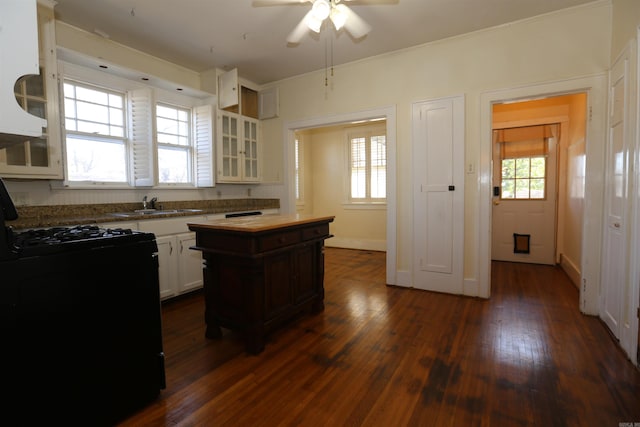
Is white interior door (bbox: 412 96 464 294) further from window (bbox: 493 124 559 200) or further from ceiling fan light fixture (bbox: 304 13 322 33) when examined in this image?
window (bbox: 493 124 559 200)

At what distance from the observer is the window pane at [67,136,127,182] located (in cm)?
321

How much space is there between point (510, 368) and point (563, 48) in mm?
2991

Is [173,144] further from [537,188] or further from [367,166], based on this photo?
[537,188]

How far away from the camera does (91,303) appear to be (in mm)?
1487

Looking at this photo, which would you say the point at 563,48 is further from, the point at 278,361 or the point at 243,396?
the point at 243,396

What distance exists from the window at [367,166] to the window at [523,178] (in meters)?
2.09

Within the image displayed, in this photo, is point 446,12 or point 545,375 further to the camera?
point 446,12

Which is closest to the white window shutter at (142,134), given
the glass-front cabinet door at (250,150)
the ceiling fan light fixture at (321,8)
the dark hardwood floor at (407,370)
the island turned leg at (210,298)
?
the glass-front cabinet door at (250,150)

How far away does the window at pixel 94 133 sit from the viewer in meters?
3.17

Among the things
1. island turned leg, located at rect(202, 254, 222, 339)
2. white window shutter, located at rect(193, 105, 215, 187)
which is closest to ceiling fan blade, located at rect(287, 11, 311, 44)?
white window shutter, located at rect(193, 105, 215, 187)

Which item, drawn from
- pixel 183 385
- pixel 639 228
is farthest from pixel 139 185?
pixel 639 228

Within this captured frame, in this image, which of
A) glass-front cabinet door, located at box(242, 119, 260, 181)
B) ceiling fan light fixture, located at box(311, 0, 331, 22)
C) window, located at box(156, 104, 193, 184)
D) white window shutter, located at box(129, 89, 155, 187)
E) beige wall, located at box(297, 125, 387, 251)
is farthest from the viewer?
beige wall, located at box(297, 125, 387, 251)

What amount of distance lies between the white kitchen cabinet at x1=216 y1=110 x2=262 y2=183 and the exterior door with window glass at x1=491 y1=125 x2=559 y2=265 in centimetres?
396

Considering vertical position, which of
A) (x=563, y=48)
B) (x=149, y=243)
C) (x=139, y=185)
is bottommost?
(x=149, y=243)
